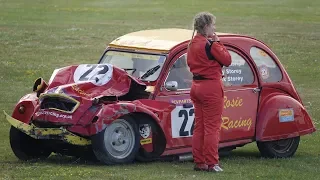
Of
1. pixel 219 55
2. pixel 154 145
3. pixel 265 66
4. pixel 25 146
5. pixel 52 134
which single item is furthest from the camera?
pixel 265 66

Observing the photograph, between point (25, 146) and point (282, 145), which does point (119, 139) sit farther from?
point (282, 145)

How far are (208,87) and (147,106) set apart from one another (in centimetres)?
99

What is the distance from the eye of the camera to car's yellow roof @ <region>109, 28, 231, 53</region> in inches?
454

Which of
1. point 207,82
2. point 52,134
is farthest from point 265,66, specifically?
point 52,134

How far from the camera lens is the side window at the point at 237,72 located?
38.9ft

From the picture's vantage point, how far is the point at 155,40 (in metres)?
11.8

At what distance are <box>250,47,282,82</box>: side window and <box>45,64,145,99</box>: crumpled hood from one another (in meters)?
1.95

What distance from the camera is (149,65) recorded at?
11531 millimetres

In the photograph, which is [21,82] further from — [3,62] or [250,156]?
[250,156]

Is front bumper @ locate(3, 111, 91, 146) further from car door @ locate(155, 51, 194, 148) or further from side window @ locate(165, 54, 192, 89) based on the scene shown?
side window @ locate(165, 54, 192, 89)

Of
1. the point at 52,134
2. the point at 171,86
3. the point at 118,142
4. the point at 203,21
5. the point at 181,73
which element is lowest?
the point at 118,142

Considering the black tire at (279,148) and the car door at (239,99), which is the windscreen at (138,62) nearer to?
the car door at (239,99)

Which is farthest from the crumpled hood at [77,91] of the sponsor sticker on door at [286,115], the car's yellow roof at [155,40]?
the sponsor sticker on door at [286,115]

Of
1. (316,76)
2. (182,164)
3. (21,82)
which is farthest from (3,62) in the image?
(182,164)
